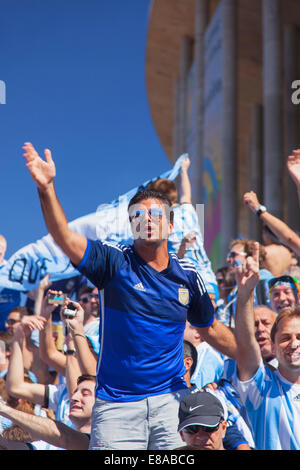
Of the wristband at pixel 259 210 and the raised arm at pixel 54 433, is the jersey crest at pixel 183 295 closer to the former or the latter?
the raised arm at pixel 54 433

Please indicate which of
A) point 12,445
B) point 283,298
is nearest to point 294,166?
point 283,298

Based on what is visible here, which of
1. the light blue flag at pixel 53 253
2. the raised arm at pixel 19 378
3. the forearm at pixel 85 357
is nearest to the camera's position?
the forearm at pixel 85 357

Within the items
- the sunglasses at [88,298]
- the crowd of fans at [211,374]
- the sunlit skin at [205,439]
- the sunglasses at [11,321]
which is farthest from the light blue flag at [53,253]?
the sunlit skin at [205,439]

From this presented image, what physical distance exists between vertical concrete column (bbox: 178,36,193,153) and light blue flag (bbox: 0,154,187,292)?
22805 millimetres

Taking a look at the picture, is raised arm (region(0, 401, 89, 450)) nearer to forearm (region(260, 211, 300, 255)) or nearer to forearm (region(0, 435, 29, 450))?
forearm (region(0, 435, 29, 450))

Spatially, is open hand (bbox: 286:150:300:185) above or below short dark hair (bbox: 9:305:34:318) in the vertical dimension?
above

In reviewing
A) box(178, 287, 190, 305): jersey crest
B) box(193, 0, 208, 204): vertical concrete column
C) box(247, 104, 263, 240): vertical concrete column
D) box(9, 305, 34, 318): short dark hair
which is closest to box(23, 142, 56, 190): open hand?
box(178, 287, 190, 305): jersey crest

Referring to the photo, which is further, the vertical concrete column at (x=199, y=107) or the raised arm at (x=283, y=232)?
the vertical concrete column at (x=199, y=107)

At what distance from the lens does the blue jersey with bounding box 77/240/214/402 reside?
312 cm

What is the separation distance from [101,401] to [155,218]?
3.03 feet

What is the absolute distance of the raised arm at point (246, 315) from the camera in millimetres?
3684

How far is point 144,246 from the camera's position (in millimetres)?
3338

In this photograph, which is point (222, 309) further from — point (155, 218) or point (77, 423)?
point (155, 218)

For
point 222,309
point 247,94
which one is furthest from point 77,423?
point 247,94
